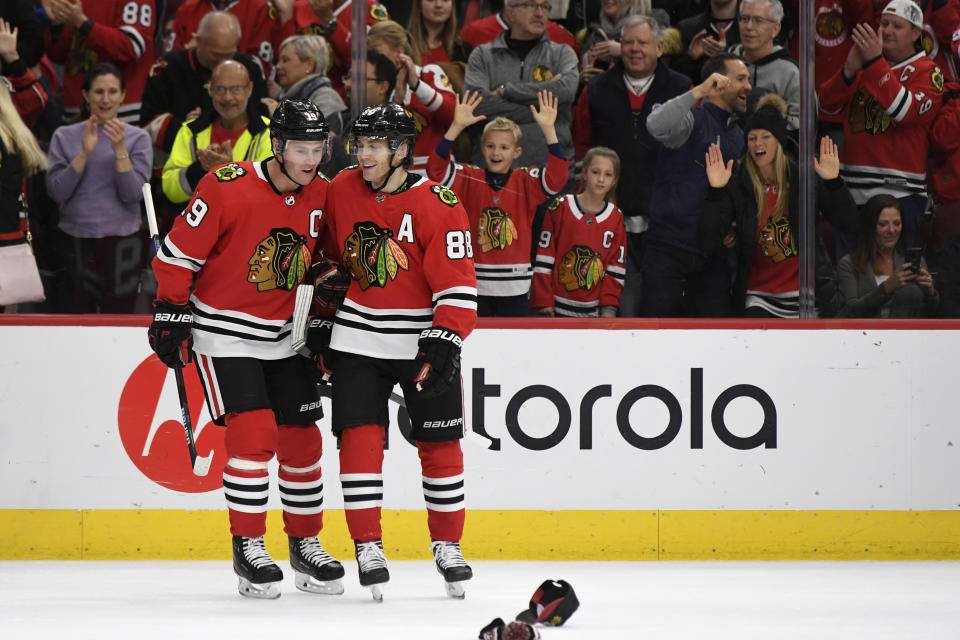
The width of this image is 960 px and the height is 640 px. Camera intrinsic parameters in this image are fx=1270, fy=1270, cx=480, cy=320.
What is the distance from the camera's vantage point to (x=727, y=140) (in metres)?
4.85

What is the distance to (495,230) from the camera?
15.7 ft

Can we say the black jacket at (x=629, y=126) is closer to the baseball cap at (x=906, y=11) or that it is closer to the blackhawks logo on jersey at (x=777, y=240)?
the blackhawks logo on jersey at (x=777, y=240)

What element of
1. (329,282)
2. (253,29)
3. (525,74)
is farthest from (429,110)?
(329,282)

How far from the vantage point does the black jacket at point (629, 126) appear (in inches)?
192

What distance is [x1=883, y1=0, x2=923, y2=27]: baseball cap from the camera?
5.03 m

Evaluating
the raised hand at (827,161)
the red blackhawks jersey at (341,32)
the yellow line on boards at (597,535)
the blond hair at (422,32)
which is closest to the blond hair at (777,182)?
the raised hand at (827,161)

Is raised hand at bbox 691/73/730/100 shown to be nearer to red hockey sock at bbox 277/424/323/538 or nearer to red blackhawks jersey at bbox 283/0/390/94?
red blackhawks jersey at bbox 283/0/390/94

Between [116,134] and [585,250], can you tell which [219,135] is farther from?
[585,250]

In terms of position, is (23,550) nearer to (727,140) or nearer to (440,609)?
(440,609)

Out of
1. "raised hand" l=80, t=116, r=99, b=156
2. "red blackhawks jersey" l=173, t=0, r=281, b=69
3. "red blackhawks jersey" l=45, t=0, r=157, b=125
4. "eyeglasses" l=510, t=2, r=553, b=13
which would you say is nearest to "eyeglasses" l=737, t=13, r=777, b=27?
"eyeglasses" l=510, t=2, r=553, b=13

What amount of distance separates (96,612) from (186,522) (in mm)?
1034

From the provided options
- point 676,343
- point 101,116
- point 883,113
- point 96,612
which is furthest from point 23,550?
point 883,113

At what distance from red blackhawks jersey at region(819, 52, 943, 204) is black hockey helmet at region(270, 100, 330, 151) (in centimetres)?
218

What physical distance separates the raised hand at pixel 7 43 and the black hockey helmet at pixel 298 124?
2.05 m
